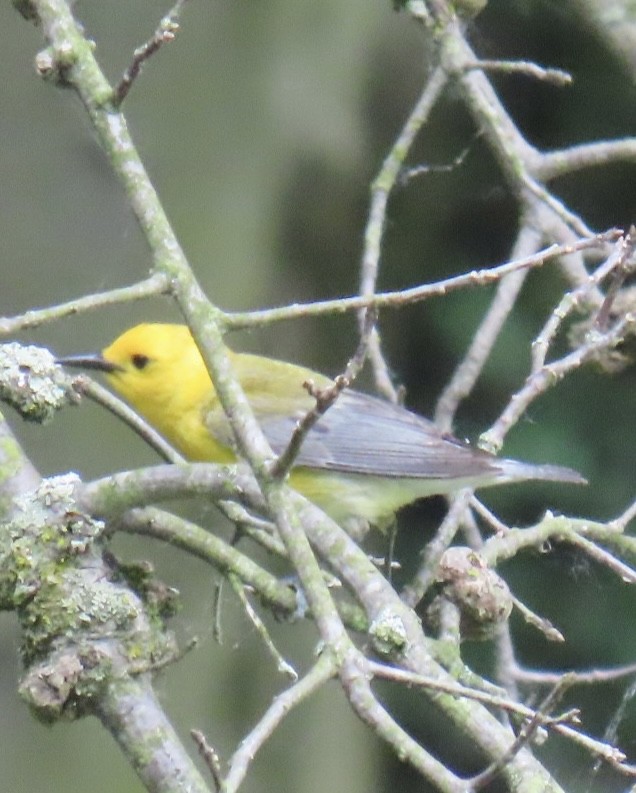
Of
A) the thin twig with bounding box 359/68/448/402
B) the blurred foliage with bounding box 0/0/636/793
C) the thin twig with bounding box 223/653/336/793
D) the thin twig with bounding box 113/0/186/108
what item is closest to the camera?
the thin twig with bounding box 223/653/336/793

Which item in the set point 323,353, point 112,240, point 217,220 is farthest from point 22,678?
point 323,353

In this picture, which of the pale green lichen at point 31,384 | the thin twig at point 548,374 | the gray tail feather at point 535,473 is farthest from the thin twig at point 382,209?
the pale green lichen at point 31,384

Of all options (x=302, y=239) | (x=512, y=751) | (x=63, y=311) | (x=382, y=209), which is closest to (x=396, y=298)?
(x=63, y=311)

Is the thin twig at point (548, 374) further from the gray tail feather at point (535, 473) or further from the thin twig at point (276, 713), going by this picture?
the thin twig at point (276, 713)

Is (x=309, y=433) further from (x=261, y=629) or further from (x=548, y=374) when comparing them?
(x=261, y=629)

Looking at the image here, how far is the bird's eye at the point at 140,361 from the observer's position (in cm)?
261

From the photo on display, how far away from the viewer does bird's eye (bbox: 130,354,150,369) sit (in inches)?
103

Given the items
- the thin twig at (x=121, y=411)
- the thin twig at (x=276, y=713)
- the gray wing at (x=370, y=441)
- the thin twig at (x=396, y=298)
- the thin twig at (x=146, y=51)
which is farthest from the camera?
the gray wing at (x=370, y=441)

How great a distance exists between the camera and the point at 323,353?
3.76 m

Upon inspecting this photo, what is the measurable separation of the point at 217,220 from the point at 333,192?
0.56 meters

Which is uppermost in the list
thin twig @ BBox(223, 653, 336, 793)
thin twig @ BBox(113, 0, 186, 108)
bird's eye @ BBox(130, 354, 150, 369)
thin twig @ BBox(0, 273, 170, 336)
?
thin twig @ BBox(113, 0, 186, 108)

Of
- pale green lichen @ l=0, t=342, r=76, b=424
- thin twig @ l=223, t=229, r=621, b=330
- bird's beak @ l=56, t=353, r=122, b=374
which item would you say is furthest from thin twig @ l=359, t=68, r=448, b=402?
thin twig @ l=223, t=229, r=621, b=330

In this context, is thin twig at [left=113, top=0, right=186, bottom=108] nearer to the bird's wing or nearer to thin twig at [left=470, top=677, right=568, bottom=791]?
thin twig at [left=470, top=677, right=568, bottom=791]

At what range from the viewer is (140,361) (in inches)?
103
